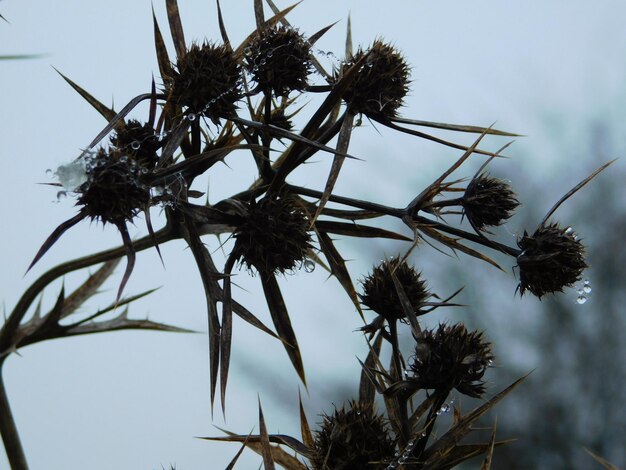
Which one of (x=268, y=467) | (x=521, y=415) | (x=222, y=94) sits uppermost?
(x=521, y=415)

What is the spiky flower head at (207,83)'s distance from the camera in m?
1.10

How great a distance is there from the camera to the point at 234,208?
1128mm

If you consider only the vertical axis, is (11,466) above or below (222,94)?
below

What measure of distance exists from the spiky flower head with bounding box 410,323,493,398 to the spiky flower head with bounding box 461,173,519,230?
0.53 ft

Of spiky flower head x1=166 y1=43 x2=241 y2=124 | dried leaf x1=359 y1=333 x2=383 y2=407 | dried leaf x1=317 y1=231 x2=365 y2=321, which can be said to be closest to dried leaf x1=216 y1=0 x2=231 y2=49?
spiky flower head x1=166 y1=43 x2=241 y2=124

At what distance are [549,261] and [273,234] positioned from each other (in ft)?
1.30

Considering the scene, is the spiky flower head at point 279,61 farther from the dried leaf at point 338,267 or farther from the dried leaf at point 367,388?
the dried leaf at point 367,388

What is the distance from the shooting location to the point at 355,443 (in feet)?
3.55

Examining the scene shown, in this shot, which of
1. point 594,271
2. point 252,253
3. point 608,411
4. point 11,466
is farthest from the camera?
point 594,271

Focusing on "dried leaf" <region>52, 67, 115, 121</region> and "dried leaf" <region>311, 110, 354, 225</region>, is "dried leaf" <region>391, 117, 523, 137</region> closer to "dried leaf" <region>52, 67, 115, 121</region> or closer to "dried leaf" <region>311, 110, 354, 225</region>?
"dried leaf" <region>311, 110, 354, 225</region>

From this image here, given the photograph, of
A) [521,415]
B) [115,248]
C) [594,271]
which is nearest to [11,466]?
[115,248]

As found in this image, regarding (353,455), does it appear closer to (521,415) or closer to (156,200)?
(156,200)

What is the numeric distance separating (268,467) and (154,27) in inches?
23.1

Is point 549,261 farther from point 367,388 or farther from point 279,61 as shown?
point 279,61
